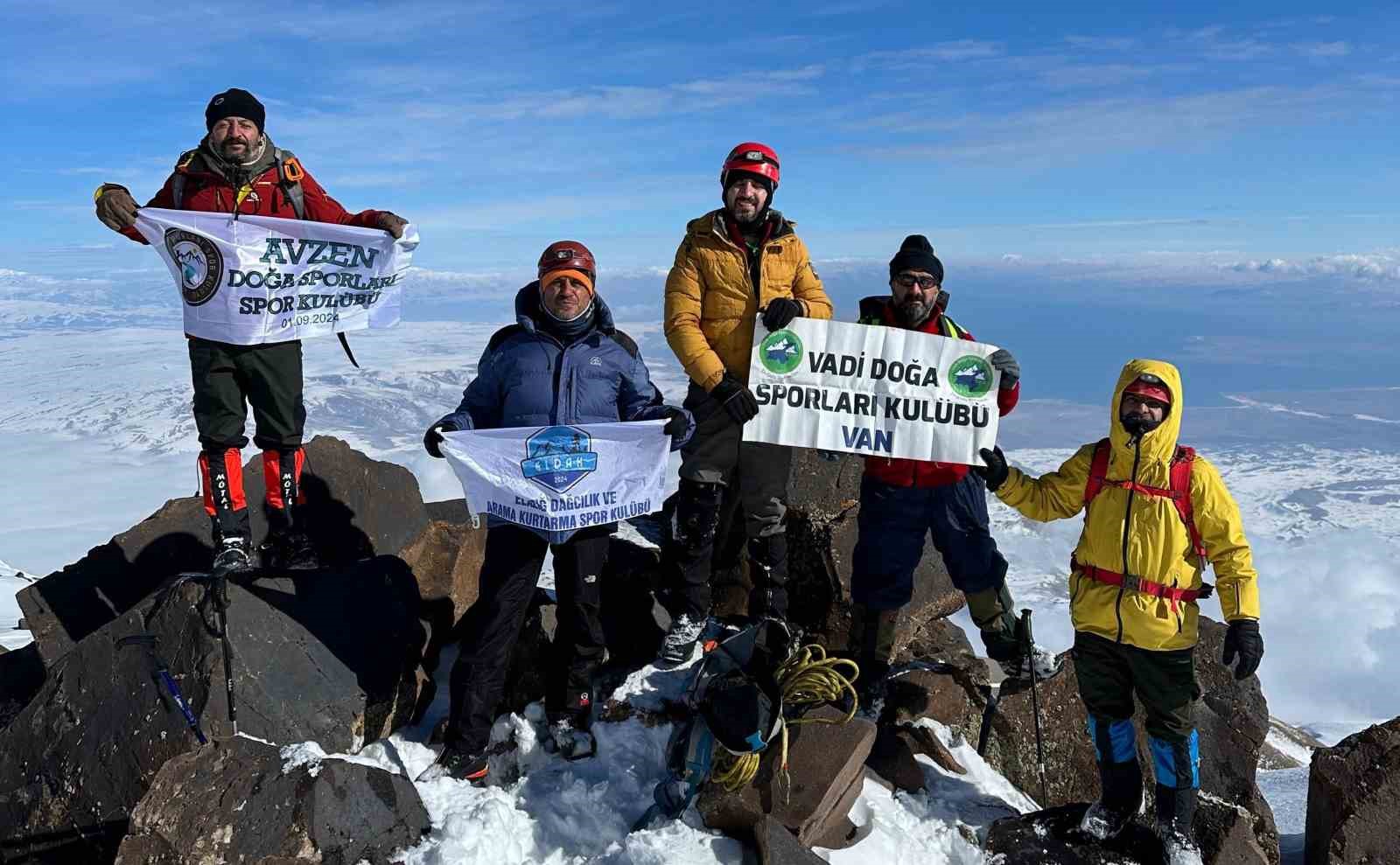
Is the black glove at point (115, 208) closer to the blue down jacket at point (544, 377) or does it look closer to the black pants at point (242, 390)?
the black pants at point (242, 390)

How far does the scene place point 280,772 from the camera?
5.01m

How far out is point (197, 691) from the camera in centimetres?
566

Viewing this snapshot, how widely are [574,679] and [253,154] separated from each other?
16.2 ft

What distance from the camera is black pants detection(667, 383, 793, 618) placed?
7.04m

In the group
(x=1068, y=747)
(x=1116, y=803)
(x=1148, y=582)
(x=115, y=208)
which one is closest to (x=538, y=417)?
(x=115, y=208)

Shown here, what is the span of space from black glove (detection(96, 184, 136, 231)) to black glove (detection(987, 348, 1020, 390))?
6849 millimetres

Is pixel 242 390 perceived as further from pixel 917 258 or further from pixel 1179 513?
pixel 1179 513

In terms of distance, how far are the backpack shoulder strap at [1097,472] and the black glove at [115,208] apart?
24.3ft

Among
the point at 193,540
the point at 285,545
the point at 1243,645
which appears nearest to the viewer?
the point at 1243,645

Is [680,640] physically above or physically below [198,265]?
below

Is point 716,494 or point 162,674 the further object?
point 716,494

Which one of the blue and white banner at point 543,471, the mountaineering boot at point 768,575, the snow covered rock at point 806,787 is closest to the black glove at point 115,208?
the blue and white banner at point 543,471

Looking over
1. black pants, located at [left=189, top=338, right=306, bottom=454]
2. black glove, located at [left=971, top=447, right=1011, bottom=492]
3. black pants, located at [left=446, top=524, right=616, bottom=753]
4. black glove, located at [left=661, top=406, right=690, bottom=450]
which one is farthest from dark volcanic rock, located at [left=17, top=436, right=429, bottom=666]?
black glove, located at [left=971, top=447, right=1011, bottom=492]

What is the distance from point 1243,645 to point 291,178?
7809 mm
